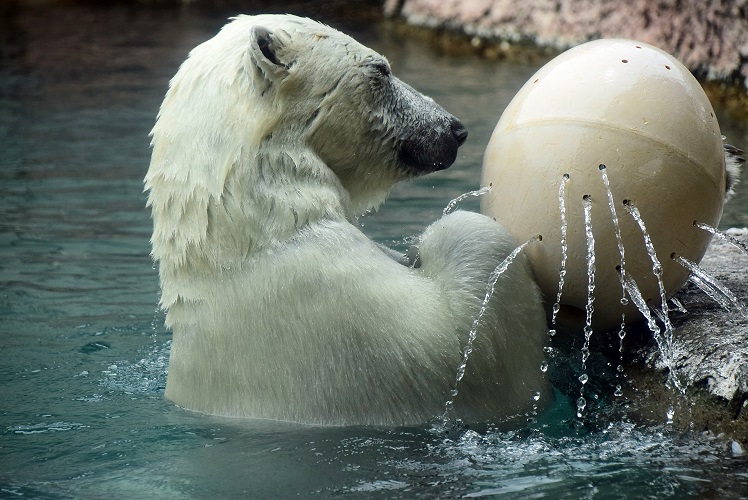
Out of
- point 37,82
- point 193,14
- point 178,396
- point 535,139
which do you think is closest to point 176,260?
point 178,396

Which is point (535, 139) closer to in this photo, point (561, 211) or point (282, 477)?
point (561, 211)

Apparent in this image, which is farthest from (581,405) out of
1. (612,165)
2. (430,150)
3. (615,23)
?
(615,23)

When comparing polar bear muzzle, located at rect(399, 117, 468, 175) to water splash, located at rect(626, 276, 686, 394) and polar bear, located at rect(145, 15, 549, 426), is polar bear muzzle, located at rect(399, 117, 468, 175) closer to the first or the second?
polar bear, located at rect(145, 15, 549, 426)

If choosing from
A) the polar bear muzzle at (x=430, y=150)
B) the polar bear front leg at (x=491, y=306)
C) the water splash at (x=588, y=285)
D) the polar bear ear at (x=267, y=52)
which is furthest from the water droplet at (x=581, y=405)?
the polar bear ear at (x=267, y=52)

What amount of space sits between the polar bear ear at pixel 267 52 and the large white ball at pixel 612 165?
31.6 inches

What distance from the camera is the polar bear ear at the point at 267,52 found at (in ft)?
11.0

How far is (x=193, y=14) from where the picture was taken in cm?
1430

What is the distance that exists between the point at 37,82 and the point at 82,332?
254 inches

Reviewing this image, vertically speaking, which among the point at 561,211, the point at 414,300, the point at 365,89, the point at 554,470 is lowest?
the point at 554,470

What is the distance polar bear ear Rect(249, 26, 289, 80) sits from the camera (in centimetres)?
335

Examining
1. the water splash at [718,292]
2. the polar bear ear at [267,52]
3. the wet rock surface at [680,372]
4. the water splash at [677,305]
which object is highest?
the polar bear ear at [267,52]

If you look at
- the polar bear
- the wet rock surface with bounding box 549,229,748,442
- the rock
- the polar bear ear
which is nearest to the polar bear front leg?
the polar bear

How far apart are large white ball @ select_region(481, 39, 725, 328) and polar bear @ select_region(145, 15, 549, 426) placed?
144 millimetres

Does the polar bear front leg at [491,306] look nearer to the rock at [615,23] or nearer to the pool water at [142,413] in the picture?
the pool water at [142,413]
